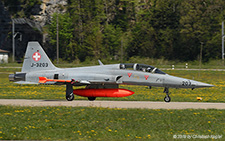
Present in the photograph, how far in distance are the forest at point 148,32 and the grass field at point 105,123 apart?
6418 cm

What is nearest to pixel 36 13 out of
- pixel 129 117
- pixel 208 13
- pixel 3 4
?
pixel 3 4

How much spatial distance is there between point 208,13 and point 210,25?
3.05 metres

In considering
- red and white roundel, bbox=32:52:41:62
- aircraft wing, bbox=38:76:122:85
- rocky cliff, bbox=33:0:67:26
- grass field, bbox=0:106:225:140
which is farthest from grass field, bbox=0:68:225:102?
rocky cliff, bbox=33:0:67:26

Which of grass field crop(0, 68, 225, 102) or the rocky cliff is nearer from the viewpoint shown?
grass field crop(0, 68, 225, 102)

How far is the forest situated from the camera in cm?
8050

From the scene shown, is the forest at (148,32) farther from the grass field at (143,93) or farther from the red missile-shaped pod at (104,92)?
the red missile-shaped pod at (104,92)

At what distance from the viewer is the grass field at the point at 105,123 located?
13.2 m

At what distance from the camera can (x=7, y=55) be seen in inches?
3344

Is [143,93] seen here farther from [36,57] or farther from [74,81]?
[36,57]

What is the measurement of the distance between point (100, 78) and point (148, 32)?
2511 inches

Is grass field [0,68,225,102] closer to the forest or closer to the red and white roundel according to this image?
the red and white roundel

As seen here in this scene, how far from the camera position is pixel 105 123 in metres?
15.2

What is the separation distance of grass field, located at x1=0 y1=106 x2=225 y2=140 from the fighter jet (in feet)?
13.3

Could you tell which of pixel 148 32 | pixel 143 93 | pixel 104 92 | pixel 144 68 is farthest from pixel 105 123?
pixel 148 32
